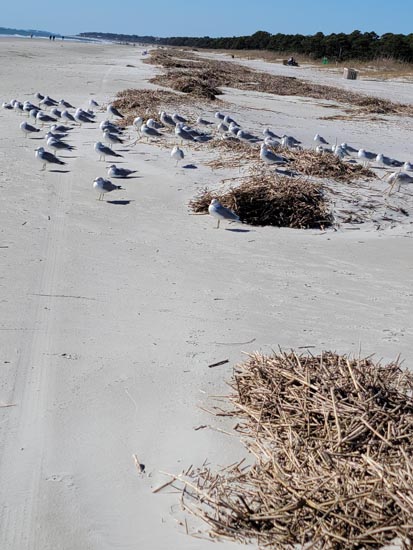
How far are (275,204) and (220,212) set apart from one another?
0.94m

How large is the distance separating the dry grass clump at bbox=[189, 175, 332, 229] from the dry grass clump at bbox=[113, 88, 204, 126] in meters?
6.67

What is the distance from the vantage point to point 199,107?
57.5 ft

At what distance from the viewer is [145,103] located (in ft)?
56.7

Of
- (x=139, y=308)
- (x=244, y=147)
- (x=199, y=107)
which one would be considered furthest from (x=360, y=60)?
(x=139, y=308)

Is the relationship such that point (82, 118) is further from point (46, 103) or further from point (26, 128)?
point (46, 103)

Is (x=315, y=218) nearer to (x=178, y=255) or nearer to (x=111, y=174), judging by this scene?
(x=178, y=255)

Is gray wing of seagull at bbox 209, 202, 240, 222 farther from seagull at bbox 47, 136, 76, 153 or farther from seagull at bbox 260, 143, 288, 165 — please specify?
seagull at bbox 47, 136, 76, 153

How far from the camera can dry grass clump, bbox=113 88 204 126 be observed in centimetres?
1584

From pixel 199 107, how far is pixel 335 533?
15656 mm

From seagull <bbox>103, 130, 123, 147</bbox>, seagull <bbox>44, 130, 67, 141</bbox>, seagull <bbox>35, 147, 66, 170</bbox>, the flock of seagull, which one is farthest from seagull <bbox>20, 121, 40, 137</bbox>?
seagull <bbox>35, 147, 66, 170</bbox>

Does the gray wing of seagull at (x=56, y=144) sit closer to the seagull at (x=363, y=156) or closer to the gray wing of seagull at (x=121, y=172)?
the gray wing of seagull at (x=121, y=172)

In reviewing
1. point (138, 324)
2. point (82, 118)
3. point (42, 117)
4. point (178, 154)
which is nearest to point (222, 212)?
point (138, 324)

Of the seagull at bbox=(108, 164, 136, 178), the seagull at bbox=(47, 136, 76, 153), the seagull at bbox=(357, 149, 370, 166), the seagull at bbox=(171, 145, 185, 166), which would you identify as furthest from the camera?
the seagull at bbox=(357, 149, 370, 166)

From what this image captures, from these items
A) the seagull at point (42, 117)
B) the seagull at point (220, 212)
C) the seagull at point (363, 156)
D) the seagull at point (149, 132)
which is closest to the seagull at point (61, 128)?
the seagull at point (42, 117)
